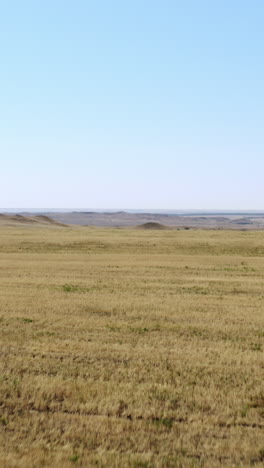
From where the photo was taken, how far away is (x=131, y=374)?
1096 cm

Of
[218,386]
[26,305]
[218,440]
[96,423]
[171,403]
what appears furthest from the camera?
[26,305]

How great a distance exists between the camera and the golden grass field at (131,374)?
25.5 ft

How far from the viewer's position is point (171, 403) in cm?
943

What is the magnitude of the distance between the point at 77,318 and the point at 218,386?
7514mm

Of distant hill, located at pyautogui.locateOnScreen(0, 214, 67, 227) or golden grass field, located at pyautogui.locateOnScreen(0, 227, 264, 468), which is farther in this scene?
distant hill, located at pyautogui.locateOnScreen(0, 214, 67, 227)

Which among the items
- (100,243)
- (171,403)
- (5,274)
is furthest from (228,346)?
(100,243)

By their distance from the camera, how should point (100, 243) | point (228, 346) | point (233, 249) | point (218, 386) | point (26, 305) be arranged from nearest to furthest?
point (218, 386) → point (228, 346) → point (26, 305) → point (233, 249) → point (100, 243)

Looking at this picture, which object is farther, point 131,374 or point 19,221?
point 19,221

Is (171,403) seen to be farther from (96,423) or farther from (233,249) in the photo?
(233,249)

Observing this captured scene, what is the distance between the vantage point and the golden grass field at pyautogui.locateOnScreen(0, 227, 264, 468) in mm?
7785

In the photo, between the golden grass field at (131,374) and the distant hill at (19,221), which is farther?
the distant hill at (19,221)

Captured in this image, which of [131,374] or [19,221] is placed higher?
[131,374]

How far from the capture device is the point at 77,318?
16797mm

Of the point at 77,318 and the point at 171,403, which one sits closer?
A: the point at 171,403
